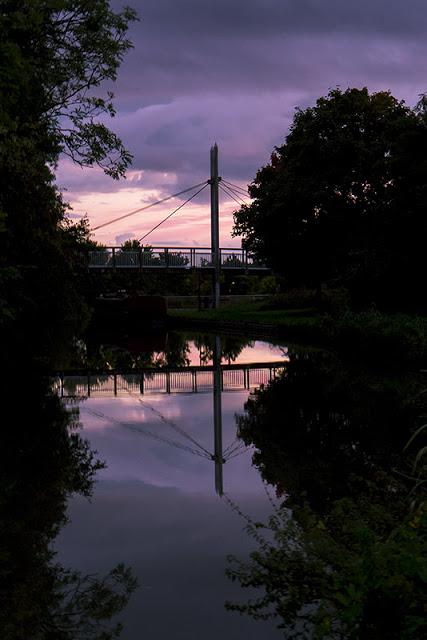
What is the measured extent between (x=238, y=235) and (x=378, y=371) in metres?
35.8

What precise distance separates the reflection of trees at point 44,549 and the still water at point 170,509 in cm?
16

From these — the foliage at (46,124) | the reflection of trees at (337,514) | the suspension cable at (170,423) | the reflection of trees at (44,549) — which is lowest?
the suspension cable at (170,423)

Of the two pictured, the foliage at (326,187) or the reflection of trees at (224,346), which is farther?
the foliage at (326,187)

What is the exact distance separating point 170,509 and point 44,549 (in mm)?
1798

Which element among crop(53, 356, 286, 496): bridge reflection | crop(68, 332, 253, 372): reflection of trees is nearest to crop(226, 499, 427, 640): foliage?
crop(53, 356, 286, 496): bridge reflection

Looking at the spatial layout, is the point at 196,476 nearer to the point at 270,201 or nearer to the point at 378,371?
the point at 378,371

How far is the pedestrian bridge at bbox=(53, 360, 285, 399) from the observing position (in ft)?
62.7

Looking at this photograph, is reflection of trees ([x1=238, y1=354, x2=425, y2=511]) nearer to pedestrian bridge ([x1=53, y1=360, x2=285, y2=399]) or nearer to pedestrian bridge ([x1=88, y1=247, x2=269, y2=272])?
pedestrian bridge ([x1=53, y1=360, x2=285, y2=399])

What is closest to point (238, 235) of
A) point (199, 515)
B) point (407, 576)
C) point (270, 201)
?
point (270, 201)

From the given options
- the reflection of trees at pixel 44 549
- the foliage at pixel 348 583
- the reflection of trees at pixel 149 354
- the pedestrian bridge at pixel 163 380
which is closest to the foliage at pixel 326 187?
the reflection of trees at pixel 149 354

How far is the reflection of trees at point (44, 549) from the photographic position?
17.7ft

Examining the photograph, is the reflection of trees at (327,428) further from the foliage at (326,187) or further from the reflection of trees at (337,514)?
the foliage at (326,187)

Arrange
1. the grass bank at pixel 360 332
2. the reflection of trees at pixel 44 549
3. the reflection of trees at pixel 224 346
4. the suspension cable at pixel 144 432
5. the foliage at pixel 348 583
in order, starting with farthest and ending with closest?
the reflection of trees at pixel 224 346 < the grass bank at pixel 360 332 < the suspension cable at pixel 144 432 < the reflection of trees at pixel 44 549 < the foliage at pixel 348 583

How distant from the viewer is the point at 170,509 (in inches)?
331
